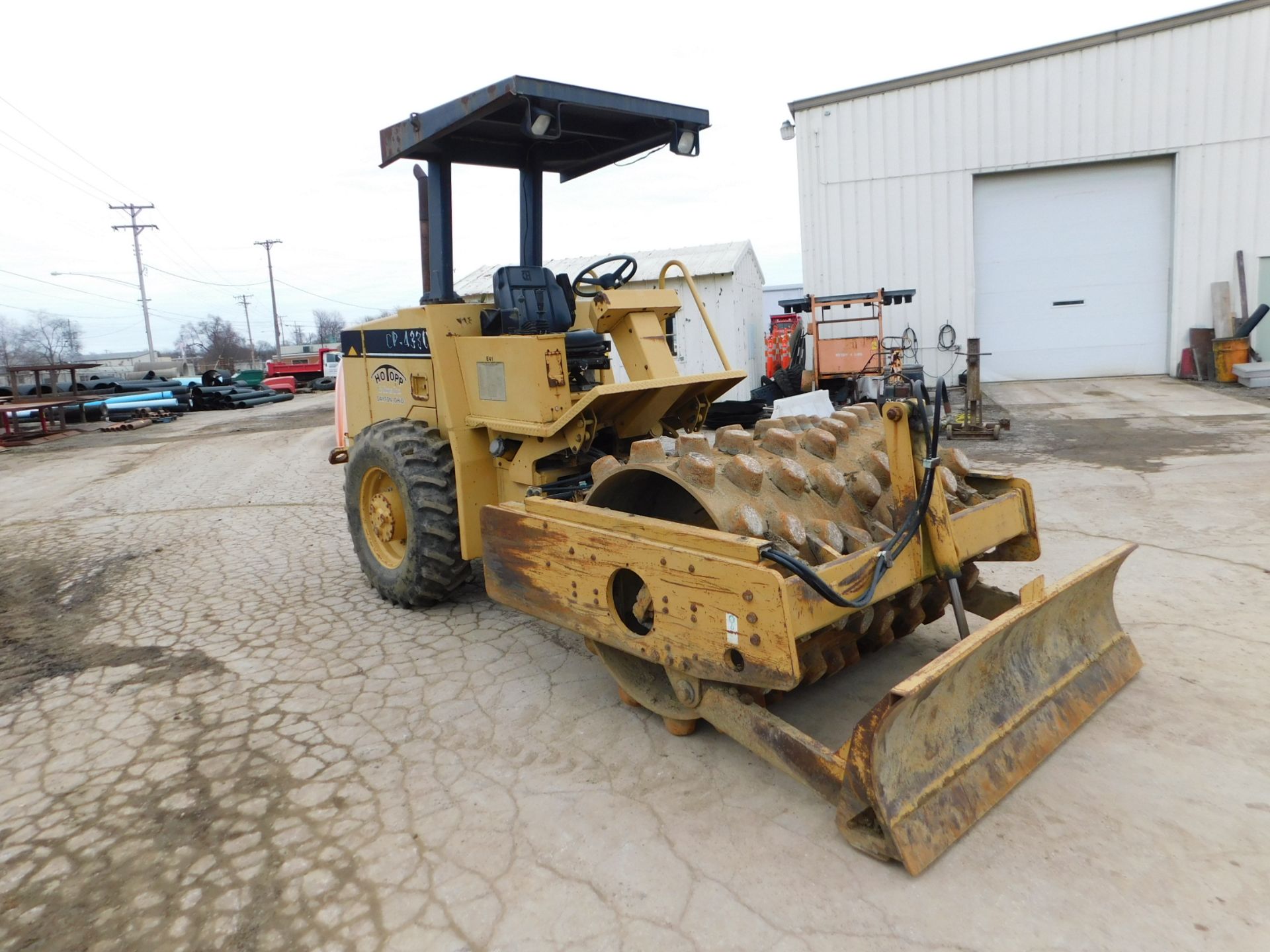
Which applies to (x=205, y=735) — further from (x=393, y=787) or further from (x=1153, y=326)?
(x=1153, y=326)

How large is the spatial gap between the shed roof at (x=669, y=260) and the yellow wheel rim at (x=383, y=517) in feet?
31.2

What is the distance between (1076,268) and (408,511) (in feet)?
44.7

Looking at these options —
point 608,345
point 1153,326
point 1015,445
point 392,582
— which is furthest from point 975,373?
point 392,582

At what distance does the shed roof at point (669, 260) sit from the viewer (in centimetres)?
1512

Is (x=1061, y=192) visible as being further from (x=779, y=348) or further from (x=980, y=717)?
(x=980, y=717)

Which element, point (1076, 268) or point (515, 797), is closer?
point (515, 797)

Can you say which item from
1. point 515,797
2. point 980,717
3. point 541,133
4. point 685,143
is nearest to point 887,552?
point 980,717

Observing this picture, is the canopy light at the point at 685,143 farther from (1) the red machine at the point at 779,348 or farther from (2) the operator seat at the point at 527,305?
(1) the red machine at the point at 779,348

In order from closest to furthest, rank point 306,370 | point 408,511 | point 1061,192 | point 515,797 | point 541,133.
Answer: point 515,797, point 541,133, point 408,511, point 1061,192, point 306,370

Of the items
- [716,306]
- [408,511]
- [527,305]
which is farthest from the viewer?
[716,306]

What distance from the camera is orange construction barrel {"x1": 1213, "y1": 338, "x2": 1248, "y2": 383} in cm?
1328

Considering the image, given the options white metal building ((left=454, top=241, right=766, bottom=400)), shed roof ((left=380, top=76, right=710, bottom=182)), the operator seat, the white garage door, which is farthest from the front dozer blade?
the white garage door

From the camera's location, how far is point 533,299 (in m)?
4.62

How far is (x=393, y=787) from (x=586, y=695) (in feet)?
3.03
